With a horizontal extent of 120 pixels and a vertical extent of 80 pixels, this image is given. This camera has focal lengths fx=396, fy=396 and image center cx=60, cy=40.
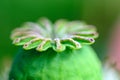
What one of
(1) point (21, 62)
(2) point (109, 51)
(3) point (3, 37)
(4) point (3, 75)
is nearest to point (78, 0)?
(2) point (109, 51)

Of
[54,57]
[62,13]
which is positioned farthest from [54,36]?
[62,13]

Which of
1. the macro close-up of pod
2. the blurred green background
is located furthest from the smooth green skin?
the blurred green background

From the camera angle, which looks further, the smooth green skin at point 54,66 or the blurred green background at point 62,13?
the blurred green background at point 62,13

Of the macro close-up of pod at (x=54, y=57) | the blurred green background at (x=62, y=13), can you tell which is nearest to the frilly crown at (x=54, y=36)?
the macro close-up of pod at (x=54, y=57)

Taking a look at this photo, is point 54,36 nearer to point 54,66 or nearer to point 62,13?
point 54,66

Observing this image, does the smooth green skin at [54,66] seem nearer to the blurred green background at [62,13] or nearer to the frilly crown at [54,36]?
the frilly crown at [54,36]

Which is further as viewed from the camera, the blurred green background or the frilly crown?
the blurred green background

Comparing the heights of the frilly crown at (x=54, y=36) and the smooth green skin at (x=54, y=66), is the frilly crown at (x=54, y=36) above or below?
above

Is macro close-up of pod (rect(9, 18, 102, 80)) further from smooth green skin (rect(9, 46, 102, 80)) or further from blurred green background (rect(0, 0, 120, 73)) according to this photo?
blurred green background (rect(0, 0, 120, 73))
